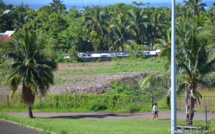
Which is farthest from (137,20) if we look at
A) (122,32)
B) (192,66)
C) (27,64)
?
(192,66)

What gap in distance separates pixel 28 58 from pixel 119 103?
9594 millimetres

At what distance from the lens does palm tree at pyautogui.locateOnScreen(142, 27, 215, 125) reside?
21312 millimetres

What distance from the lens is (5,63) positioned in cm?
2809

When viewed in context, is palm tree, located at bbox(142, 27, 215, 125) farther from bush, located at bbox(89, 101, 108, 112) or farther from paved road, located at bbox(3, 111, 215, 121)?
bush, located at bbox(89, 101, 108, 112)

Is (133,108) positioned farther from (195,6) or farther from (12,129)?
(195,6)

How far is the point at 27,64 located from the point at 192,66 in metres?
12.0

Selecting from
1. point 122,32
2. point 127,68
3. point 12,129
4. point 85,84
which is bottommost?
point 85,84

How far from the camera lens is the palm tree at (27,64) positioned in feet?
91.4

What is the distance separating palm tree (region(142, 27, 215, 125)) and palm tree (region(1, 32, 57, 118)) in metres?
9.35

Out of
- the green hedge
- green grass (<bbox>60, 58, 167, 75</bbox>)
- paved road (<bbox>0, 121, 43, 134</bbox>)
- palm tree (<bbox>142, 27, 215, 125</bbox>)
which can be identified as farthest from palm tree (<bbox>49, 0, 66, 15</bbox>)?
paved road (<bbox>0, 121, 43, 134</bbox>)

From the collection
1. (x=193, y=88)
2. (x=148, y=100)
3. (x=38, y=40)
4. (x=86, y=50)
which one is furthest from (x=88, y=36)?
(x=193, y=88)

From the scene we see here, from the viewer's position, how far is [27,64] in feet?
91.7

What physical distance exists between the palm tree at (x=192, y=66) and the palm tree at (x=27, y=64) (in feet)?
30.7

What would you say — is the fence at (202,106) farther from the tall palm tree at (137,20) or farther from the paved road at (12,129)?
the tall palm tree at (137,20)
